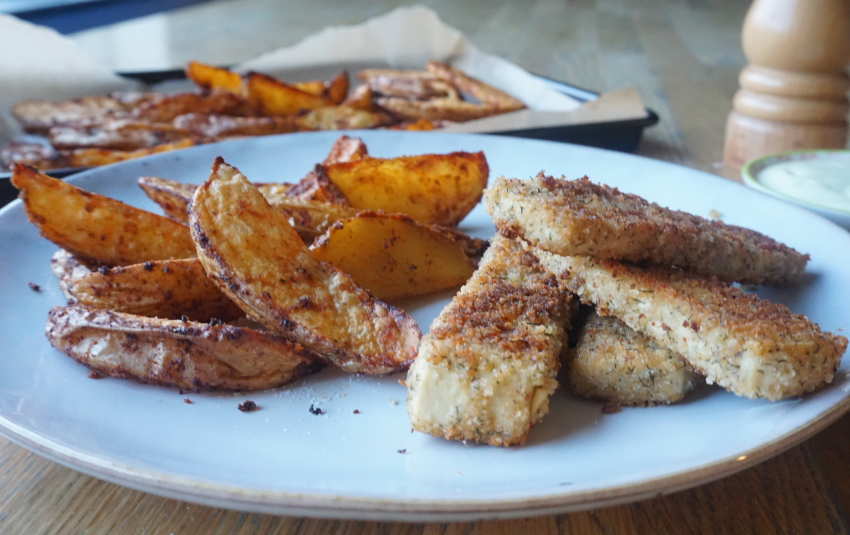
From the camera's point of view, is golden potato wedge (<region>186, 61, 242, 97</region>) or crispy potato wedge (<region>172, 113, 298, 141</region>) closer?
crispy potato wedge (<region>172, 113, 298, 141</region>)

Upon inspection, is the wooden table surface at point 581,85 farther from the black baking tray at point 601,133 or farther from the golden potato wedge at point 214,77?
the golden potato wedge at point 214,77

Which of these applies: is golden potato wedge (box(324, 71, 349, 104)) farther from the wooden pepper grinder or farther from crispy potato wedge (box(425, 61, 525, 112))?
the wooden pepper grinder

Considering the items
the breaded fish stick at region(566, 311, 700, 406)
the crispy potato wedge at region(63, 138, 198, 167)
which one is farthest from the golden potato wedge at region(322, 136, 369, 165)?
the breaded fish stick at region(566, 311, 700, 406)

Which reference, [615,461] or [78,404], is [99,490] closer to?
[78,404]

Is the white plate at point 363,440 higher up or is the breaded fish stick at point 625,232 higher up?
the breaded fish stick at point 625,232

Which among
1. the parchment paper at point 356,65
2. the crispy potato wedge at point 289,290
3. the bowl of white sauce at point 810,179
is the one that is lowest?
the parchment paper at point 356,65

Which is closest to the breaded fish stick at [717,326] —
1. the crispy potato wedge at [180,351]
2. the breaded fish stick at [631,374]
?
the breaded fish stick at [631,374]
